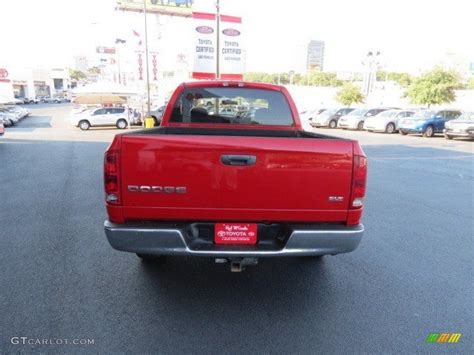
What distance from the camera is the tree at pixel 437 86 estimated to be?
1211 inches

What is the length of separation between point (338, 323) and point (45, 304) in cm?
256

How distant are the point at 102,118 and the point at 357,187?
24.4m

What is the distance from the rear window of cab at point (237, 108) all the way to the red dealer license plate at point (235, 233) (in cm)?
186

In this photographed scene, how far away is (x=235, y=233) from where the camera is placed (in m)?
2.93

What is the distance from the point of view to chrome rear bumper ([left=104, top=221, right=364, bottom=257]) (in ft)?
9.25

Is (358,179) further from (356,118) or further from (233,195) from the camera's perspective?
(356,118)

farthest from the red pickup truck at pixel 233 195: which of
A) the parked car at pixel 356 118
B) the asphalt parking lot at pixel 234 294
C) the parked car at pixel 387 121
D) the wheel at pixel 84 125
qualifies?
the parked car at pixel 356 118

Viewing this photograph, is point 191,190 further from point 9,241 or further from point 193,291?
point 9,241

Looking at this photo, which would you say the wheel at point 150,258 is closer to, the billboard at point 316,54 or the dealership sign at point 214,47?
the dealership sign at point 214,47

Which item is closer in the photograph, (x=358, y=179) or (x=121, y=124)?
(x=358, y=179)

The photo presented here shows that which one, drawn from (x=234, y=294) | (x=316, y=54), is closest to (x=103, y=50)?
(x=234, y=294)

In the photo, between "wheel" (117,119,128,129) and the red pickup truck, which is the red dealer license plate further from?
"wheel" (117,119,128,129)

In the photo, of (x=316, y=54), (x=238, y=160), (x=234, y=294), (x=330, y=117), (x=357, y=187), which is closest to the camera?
(x=238, y=160)

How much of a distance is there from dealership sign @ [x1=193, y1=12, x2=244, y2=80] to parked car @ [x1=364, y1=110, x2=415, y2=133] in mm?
13758
